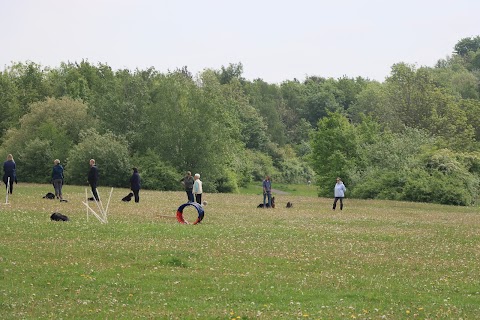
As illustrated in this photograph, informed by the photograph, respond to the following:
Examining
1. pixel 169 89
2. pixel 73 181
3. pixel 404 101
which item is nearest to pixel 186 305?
pixel 73 181

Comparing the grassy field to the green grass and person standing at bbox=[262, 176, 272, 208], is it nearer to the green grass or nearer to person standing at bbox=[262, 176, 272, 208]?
person standing at bbox=[262, 176, 272, 208]

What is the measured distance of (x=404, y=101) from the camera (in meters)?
112

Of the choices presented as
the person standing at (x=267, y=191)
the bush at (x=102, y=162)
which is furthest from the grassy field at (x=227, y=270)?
the bush at (x=102, y=162)

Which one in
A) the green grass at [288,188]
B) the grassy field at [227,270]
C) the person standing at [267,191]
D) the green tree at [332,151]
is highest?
the green tree at [332,151]

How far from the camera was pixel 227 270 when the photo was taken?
72.1ft

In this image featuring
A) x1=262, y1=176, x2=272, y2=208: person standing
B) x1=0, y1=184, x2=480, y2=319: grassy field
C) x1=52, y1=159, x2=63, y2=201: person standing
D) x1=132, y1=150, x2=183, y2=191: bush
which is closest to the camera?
x1=0, y1=184, x2=480, y2=319: grassy field

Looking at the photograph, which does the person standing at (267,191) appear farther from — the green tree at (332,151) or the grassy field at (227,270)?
the green tree at (332,151)

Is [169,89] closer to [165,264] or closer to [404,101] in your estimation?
[404,101]

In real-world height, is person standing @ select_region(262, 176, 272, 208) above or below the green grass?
below

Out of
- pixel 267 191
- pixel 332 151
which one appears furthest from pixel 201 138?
pixel 267 191

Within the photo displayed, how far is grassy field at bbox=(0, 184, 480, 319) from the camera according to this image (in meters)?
17.1

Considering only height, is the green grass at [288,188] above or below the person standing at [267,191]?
A: above

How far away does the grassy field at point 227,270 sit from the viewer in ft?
56.0

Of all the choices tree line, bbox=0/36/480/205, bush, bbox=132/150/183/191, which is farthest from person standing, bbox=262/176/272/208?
bush, bbox=132/150/183/191
